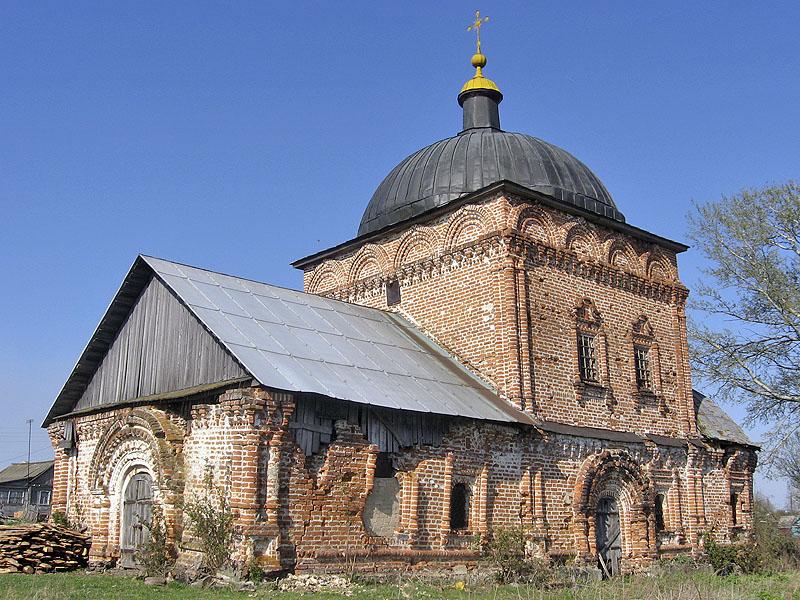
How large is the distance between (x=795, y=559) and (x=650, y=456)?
4.69 metres

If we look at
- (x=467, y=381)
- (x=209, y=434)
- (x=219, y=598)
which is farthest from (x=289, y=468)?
(x=467, y=381)

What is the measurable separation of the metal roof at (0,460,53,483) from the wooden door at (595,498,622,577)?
42.8m

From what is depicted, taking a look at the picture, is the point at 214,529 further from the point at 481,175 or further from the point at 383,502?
the point at 481,175

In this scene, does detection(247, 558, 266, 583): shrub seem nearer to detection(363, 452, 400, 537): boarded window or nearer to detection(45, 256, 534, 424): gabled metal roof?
detection(363, 452, 400, 537): boarded window

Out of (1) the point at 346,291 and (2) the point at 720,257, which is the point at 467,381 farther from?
(2) the point at 720,257

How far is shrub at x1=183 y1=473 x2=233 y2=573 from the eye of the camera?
985cm

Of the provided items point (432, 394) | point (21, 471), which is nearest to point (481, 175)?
point (432, 394)

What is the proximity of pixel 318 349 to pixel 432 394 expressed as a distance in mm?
1835

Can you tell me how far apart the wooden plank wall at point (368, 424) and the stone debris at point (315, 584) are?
1.55 metres

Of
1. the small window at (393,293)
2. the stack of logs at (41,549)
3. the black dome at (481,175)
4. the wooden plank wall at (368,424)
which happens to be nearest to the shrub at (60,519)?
the stack of logs at (41,549)

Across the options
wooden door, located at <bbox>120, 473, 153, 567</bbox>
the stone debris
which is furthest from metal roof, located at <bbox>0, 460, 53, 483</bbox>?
the stone debris

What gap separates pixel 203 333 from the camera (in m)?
11.2

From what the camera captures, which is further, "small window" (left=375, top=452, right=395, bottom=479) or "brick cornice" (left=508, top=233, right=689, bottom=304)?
"brick cornice" (left=508, top=233, right=689, bottom=304)

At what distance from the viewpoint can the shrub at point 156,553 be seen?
10445mm
